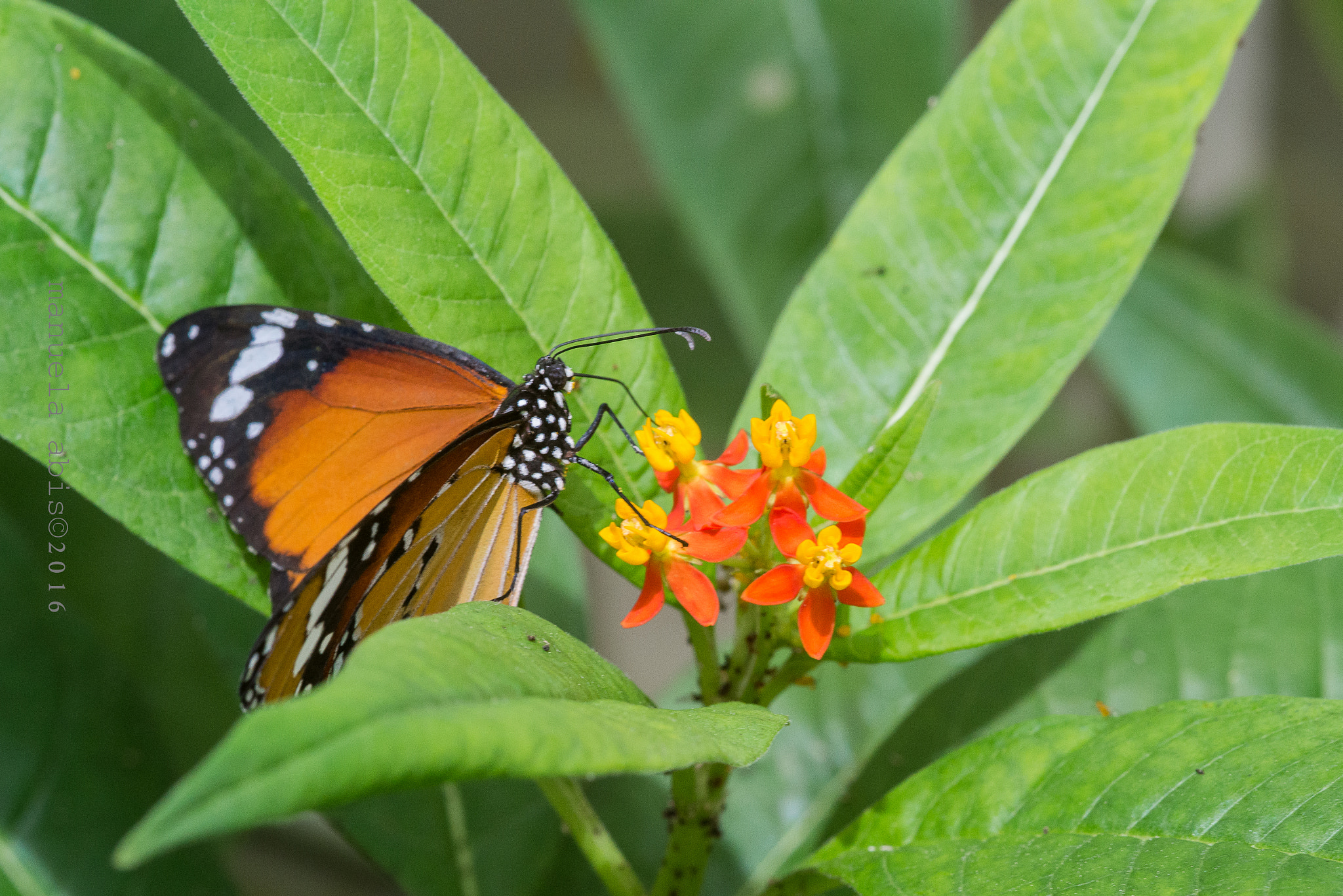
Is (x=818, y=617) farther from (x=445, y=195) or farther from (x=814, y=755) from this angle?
(x=814, y=755)

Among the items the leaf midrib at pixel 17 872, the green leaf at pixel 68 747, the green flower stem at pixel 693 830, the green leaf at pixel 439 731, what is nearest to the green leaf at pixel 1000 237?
the green flower stem at pixel 693 830

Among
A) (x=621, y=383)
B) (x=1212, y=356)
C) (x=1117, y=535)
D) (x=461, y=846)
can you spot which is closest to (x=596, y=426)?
(x=621, y=383)

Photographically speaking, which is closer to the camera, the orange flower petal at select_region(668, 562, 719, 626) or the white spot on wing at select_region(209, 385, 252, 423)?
the orange flower petal at select_region(668, 562, 719, 626)

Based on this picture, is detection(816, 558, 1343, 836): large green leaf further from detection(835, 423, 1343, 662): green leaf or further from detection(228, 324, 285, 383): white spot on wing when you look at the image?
detection(228, 324, 285, 383): white spot on wing

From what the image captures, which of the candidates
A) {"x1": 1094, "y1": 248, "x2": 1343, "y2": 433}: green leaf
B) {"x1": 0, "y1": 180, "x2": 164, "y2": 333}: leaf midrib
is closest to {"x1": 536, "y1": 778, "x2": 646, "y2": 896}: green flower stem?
{"x1": 0, "y1": 180, "x2": 164, "y2": 333}: leaf midrib

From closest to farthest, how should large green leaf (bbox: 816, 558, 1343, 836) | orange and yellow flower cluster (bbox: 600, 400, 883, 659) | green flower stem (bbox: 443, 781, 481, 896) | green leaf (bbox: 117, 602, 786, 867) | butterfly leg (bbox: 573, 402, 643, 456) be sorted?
1. green leaf (bbox: 117, 602, 786, 867)
2. orange and yellow flower cluster (bbox: 600, 400, 883, 659)
3. butterfly leg (bbox: 573, 402, 643, 456)
4. large green leaf (bbox: 816, 558, 1343, 836)
5. green flower stem (bbox: 443, 781, 481, 896)

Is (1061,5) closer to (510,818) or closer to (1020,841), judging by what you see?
(1020,841)

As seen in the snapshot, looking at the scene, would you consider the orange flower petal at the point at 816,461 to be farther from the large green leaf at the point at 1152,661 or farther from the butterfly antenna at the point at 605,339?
the large green leaf at the point at 1152,661
